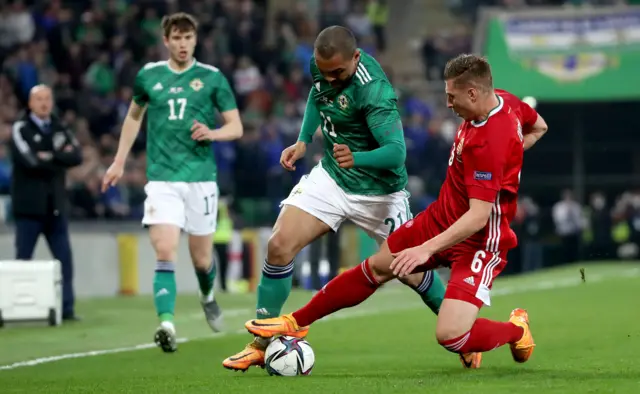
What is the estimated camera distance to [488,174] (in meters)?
7.78

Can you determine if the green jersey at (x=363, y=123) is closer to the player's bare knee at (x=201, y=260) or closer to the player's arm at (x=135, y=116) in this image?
the player's arm at (x=135, y=116)

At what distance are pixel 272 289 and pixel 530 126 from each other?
1847mm

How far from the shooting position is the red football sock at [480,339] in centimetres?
802

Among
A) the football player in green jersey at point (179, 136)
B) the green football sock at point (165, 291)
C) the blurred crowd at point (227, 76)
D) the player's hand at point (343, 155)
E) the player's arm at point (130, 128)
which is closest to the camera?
the player's hand at point (343, 155)

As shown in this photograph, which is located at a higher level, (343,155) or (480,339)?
(343,155)

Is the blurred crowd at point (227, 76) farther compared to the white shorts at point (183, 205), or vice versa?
the blurred crowd at point (227, 76)

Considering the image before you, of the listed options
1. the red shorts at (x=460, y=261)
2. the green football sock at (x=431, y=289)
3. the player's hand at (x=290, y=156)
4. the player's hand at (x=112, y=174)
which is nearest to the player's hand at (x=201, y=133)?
the player's hand at (x=112, y=174)

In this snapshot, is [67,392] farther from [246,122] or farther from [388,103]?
[246,122]

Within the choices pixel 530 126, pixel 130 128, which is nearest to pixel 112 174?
pixel 130 128

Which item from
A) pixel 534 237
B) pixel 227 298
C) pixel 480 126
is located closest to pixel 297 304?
pixel 227 298

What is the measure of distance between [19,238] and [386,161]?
728 cm

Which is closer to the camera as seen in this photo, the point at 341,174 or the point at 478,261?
the point at 478,261

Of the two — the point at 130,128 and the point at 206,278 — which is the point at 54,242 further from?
the point at 130,128

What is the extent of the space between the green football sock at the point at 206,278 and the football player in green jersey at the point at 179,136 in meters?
0.22
